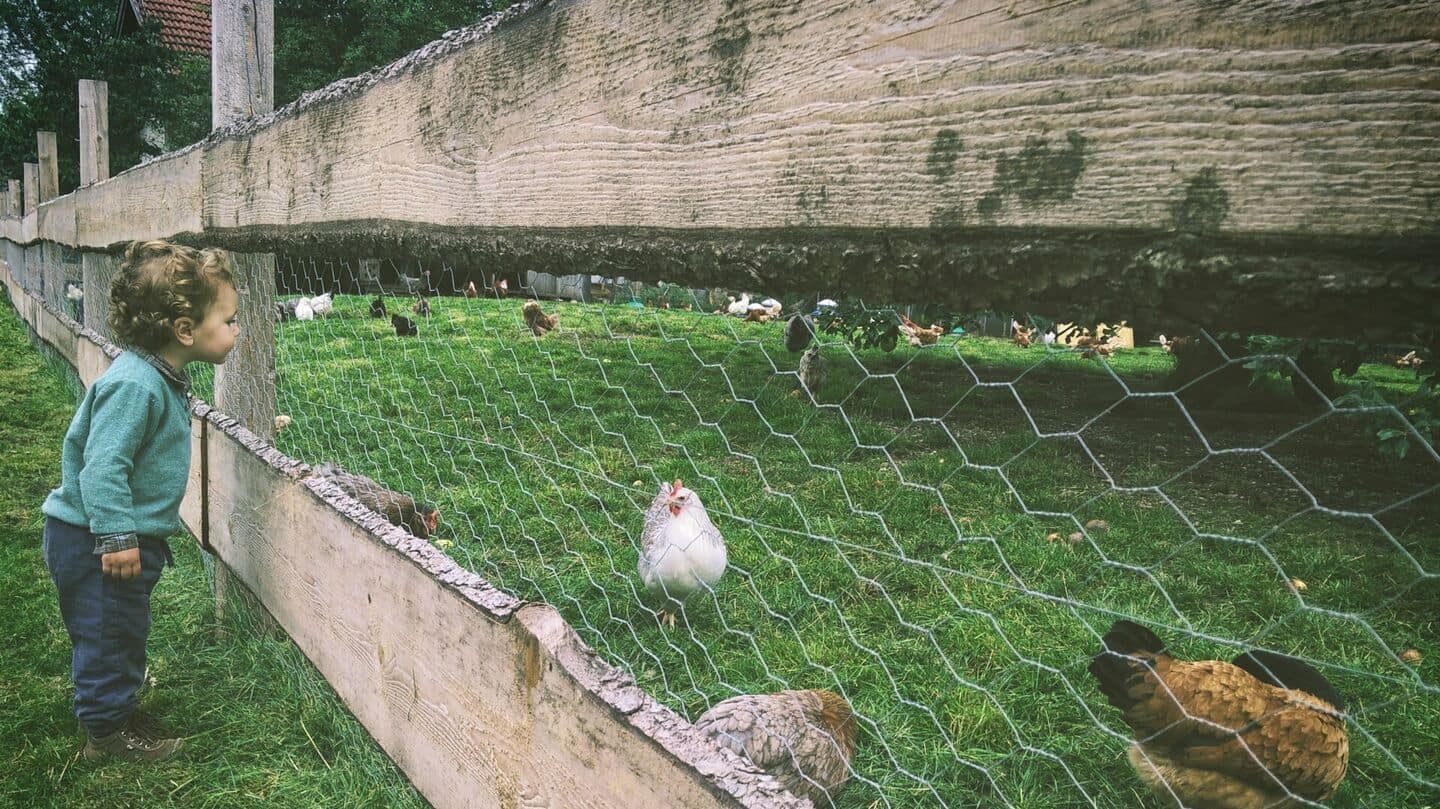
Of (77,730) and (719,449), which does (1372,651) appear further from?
(77,730)

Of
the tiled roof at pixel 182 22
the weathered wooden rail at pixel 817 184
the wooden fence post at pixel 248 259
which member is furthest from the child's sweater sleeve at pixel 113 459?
the tiled roof at pixel 182 22

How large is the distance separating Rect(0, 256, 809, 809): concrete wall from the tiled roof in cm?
2038

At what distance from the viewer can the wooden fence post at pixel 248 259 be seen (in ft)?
7.93

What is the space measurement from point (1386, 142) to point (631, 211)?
70cm

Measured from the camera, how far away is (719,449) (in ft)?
14.7

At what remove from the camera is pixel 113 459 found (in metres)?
1.99

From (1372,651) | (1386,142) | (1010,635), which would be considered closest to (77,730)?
(1010,635)

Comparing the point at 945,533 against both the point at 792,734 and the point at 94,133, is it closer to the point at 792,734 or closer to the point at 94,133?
the point at 792,734

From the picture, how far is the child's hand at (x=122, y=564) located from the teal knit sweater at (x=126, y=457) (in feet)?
0.05

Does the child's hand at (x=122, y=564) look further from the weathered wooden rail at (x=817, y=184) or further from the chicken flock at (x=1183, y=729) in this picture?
the chicken flock at (x=1183, y=729)

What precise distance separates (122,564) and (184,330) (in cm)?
58

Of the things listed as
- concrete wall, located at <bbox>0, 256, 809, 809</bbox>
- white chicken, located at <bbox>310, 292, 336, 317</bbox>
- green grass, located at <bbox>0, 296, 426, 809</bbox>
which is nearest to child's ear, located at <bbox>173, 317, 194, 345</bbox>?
concrete wall, located at <bbox>0, 256, 809, 809</bbox>

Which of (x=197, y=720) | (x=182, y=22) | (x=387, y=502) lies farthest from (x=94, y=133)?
(x=182, y=22)

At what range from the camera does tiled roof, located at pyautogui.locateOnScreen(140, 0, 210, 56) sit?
18.3 m
